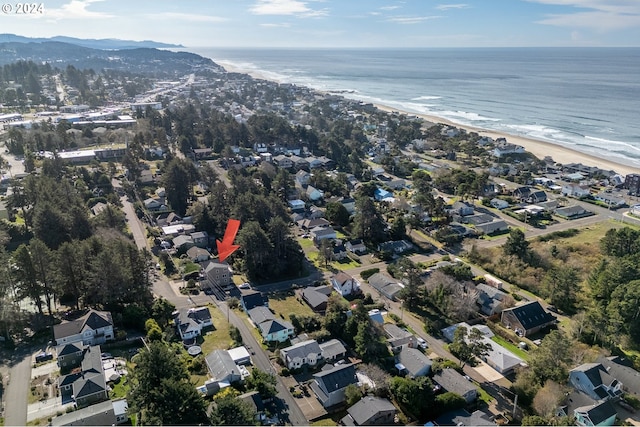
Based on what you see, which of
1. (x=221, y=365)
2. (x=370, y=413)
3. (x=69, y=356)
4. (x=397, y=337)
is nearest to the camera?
(x=370, y=413)

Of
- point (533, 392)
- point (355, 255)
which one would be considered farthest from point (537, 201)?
point (533, 392)

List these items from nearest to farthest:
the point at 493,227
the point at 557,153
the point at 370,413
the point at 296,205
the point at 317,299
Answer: the point at 370,413 → the point at 317,299 → the point at 493,227 → the point at 296,205 → the point at 557,153

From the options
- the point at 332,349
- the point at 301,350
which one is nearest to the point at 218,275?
the point at 301,350

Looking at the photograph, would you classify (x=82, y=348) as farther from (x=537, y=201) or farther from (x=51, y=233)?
(x=537, y=201)

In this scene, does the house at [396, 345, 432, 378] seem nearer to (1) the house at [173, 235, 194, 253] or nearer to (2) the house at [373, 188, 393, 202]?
(1) the house at [173, 235, 194, 253]

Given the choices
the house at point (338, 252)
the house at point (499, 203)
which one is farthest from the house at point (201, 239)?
the house at point (499, 203)

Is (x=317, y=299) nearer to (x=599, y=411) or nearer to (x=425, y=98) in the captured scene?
(x=599, y=411)

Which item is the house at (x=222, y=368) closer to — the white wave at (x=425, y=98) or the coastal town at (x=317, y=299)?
the coastal town at (x=317, y=299)

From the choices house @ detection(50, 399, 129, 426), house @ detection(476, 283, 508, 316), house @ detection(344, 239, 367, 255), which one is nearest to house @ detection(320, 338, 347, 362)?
house @ detection(50, 399, 129, 426)
